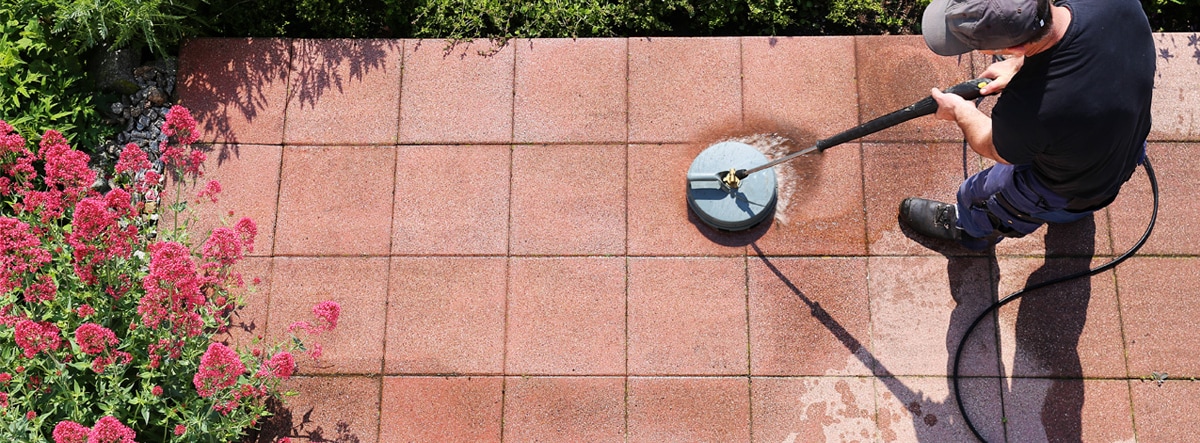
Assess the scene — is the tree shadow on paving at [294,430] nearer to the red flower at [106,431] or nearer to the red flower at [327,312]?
the red flower at [327,312]

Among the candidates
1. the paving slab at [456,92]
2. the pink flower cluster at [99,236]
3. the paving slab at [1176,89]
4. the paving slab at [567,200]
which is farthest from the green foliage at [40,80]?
the paving slab at [1176,89]

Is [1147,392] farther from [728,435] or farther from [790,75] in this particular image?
[790,75]

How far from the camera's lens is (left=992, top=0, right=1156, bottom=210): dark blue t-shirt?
3.00m

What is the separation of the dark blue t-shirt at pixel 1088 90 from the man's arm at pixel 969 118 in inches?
7.8

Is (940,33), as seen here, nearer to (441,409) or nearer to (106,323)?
(441,409)

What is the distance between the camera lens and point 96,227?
3.19 meters

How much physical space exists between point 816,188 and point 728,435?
151cm

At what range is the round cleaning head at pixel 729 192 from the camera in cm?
439

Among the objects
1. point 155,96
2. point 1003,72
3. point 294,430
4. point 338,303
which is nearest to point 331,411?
point 294,430

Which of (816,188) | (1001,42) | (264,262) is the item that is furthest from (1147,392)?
(264,262)

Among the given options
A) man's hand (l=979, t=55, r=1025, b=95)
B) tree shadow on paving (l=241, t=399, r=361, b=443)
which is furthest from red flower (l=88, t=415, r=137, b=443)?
man's hand (l=979, t=55, r=1025, b=95)

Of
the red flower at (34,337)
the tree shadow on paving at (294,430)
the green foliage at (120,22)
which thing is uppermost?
the green foliage at (120,22)

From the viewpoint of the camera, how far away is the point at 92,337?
122 inches

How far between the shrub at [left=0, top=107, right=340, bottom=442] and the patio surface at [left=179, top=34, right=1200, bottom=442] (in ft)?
2.15
